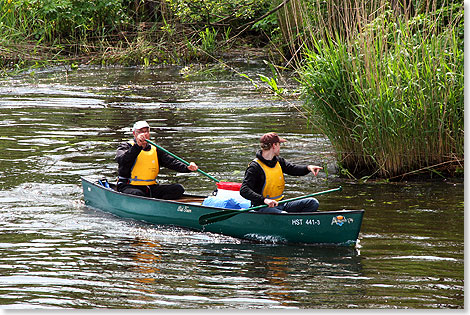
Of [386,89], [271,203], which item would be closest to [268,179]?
[271,203]

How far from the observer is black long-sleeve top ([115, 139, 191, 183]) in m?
8.24

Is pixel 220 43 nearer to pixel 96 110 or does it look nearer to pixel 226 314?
pixel 96 110

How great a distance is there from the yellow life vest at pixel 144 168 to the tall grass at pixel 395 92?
6.85ft

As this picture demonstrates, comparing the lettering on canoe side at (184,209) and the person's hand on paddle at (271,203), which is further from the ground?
the person's hand on paddle at (271,203)

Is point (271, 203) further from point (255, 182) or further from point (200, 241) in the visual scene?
point (200, 241)

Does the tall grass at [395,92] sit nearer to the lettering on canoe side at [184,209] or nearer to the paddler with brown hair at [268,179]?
the paddler with brown hair at [268,179]

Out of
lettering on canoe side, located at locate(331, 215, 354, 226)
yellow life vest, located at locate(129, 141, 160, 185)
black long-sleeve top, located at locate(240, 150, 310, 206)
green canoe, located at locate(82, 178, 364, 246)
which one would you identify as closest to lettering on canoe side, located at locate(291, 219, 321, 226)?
green canoe, located at locate(82, 178, 364, 246)

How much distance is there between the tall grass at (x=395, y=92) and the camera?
8766 mm

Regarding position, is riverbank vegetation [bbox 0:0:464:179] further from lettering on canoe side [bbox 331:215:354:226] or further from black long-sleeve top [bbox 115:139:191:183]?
lettering on canoe side [bbox 331:215:354:226]

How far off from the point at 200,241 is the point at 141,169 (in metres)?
1.38

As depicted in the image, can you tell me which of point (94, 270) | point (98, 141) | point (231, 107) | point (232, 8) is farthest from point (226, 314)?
point (232, 8)

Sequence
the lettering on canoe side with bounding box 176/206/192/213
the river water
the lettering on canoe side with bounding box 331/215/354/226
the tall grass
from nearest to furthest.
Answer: the river water → the lettering on canoe side with bounding box 331/215/354/226 → the lettering on canoe side with bounding box 176/206/192/213 → the tall grass

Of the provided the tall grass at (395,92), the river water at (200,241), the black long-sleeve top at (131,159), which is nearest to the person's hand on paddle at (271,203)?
the river water at (200,241)

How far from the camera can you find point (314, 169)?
7129 mm
